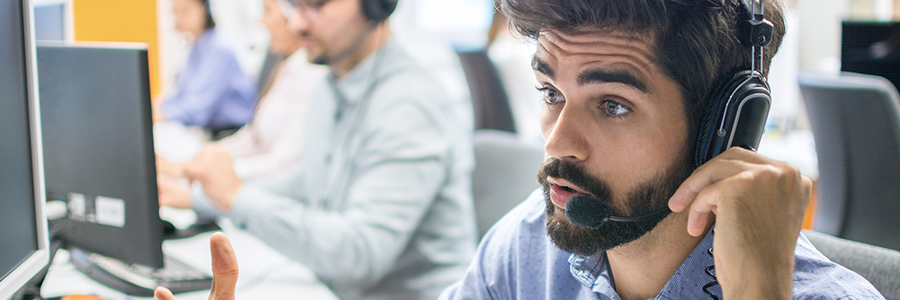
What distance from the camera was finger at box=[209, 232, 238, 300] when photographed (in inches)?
29.6

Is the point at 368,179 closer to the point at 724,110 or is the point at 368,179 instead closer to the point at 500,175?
the point at 500,175

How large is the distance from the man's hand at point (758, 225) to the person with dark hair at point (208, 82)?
3.45 meters

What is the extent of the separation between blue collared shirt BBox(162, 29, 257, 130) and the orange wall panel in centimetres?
21

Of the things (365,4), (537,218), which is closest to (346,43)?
(365,4)

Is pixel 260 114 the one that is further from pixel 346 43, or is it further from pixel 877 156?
pixel 877 156

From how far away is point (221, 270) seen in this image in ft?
2.48

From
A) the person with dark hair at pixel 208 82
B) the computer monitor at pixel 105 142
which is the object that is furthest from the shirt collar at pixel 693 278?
the person with dark hair at pixel 208 82

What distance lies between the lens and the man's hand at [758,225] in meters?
0.70

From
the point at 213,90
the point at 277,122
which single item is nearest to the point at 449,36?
the point at 213,90

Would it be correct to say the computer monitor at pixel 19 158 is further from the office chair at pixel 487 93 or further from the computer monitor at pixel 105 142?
the office chair at pixel 487 93

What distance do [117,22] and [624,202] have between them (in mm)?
3990

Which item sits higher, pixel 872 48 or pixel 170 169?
pixel 872 48

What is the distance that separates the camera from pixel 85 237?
1.30 m

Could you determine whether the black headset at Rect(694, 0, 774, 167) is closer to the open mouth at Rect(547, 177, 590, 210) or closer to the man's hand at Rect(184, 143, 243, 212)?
the open mouth at Rect(547, 177, 590, 210)
